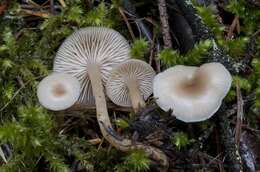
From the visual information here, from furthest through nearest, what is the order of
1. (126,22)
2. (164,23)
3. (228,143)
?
(126,22), (164,23), (228,143)

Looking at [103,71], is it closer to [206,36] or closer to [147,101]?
[147,101]

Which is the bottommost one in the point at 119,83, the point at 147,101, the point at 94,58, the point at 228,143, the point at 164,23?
the point at 228,143

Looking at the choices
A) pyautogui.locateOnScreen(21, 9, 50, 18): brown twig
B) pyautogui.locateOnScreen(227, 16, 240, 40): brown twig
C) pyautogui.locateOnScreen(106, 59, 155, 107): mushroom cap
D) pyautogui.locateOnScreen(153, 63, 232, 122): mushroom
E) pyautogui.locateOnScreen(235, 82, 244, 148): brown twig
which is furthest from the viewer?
pyautogui.locateOnScreen(21, 9, 50, 18): brown twig

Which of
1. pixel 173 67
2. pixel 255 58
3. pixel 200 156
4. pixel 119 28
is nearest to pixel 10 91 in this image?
pixel 119 28

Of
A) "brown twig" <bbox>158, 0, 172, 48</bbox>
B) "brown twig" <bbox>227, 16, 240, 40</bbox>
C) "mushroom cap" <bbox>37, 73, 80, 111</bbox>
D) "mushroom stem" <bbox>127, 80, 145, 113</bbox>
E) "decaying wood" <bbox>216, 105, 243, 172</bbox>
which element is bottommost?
"decaying wood" <bbox>216, 105, 243, 172</bbox>

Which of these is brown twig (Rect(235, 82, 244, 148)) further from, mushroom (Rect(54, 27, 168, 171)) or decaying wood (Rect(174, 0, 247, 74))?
mushroom (Rect(54, 27, 168, 171))

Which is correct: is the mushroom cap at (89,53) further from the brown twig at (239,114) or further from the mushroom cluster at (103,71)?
the brown twig at (239,114)

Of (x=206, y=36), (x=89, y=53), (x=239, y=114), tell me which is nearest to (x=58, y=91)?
(x=89, y=53)

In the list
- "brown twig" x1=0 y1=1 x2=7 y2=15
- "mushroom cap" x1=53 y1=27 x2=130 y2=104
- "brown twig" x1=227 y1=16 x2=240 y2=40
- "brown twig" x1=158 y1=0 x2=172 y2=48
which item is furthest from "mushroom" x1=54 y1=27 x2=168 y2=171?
"brown twig" x1=227 y1=16 x2=240 y2=40

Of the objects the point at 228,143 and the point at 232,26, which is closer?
the point at 228,143
